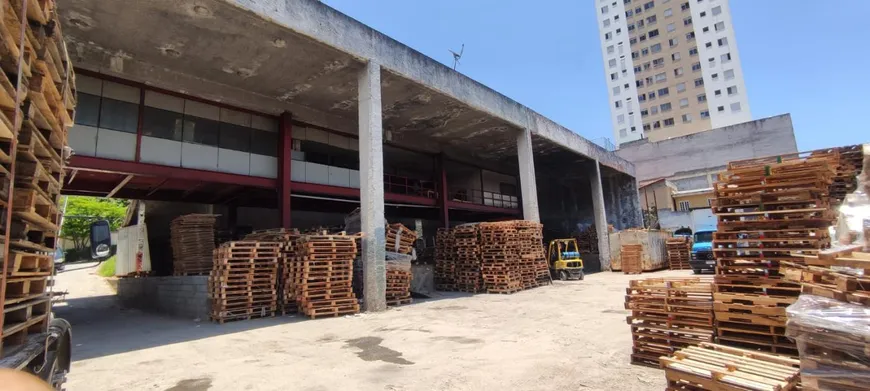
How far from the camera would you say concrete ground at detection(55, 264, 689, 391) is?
5379 mm

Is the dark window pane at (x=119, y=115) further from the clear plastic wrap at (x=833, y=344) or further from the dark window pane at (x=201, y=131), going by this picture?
the clear plastic wrap at (x=833, y=344)

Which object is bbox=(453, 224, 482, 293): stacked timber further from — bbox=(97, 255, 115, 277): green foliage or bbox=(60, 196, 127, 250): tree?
bbox=(60, 196, 127, 250): tree

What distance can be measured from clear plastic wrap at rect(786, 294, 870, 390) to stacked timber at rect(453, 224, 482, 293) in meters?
13.1

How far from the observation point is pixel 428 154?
2334cm

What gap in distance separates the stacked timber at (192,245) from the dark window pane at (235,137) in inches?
110

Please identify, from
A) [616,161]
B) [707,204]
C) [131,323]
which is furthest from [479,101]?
[707,204]

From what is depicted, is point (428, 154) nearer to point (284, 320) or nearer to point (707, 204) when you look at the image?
point (284, 320)

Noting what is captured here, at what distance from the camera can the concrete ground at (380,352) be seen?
212 inches

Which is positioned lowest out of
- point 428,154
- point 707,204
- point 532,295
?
point 532,295

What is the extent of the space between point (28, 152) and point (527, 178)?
Answer: 19.0 m

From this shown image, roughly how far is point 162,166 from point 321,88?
5.86 meters

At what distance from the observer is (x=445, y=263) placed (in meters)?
17.8

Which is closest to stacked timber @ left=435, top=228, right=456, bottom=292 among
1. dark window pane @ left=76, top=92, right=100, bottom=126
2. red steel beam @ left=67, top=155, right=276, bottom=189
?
red steel beam @ left=67, top=155, right=276, bottom=189

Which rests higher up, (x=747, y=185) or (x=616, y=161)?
(x=616, y=161)
